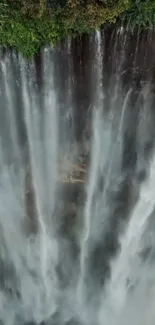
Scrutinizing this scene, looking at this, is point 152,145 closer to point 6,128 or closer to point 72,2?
point 6,128

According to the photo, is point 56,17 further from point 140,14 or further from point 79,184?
point 79,184

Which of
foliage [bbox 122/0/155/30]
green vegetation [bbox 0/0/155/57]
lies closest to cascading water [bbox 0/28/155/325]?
foliage [bbox 122/0/155/30]

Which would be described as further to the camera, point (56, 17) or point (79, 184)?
point (79, 184)

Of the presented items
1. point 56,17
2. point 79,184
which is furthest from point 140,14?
point 79,184

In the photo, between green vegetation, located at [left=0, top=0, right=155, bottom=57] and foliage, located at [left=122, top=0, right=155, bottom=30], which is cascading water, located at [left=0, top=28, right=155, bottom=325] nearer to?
foliage, located at [left=122, top=0, right=155, bottom=30]

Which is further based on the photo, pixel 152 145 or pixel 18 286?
pixel 18 286

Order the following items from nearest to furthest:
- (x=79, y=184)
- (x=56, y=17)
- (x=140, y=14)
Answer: (x=56, y=17) < (x=140, y=14) < (x=79, y=184)

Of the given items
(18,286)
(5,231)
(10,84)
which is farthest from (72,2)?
(18,286)

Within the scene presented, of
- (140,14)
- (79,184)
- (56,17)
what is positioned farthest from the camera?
(79,184)
